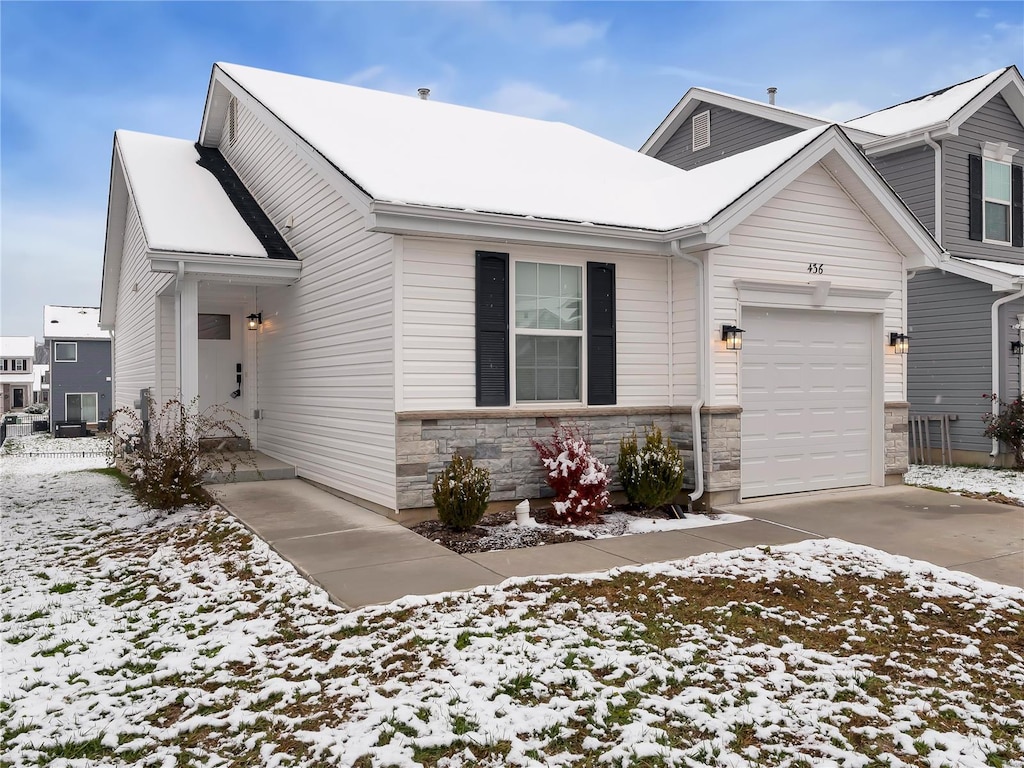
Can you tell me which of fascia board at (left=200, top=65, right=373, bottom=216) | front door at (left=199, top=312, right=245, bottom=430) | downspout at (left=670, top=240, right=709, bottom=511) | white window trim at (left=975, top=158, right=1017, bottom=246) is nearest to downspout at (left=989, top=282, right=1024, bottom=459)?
white window trim at (left=975, top=158, right=1017, bottom=246)

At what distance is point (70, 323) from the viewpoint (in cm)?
3309

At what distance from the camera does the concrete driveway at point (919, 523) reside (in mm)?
6250

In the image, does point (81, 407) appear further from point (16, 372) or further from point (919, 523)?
point (919, 523)

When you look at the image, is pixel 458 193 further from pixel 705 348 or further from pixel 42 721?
pixel 42 721

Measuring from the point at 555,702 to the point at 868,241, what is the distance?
8179 mm

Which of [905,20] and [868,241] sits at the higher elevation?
[905,20]

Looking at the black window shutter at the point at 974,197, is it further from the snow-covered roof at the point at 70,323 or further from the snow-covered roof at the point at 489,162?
the snow-covered roof at the point at 70,323

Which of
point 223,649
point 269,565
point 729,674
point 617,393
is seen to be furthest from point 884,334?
point 223,649

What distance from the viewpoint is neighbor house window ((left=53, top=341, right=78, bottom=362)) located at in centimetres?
3200

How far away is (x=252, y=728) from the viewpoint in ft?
11.2

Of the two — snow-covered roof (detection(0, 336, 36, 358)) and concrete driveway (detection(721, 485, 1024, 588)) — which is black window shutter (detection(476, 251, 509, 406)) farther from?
snow-covered roof (detection(0, 336, 36, 358))

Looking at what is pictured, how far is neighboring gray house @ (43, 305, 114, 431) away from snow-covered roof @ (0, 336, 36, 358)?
58.1ft

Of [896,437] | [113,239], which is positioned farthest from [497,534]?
[113,239]

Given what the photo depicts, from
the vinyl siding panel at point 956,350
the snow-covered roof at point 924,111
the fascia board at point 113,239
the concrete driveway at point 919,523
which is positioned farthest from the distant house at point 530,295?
the snow-covered roof at point 924,111
